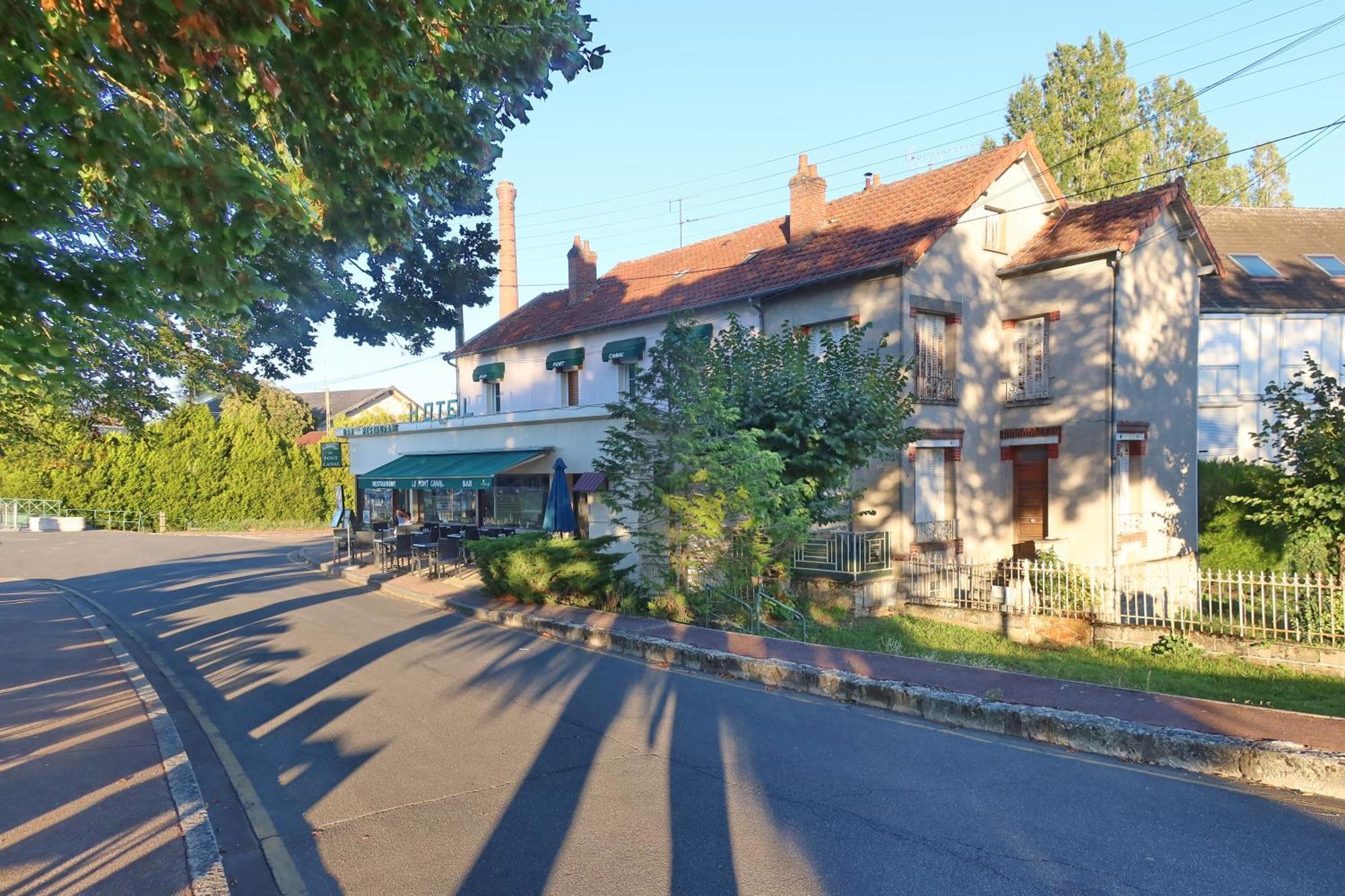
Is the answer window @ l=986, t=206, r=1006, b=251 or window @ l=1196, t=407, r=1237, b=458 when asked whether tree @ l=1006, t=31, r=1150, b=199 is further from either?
window @ l=986, t=206, r=1006, b=251

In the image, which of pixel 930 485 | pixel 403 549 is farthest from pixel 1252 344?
pixel 403 549

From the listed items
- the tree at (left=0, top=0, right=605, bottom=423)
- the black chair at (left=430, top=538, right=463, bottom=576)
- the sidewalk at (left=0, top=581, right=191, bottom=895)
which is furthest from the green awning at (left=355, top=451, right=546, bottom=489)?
the tree at (left=0, top=0, right=605, bottom=423)

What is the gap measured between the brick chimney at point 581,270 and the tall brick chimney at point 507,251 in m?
4.27

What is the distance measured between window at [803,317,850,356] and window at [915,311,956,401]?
4.78 ft

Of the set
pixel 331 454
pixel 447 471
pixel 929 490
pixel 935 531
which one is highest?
pixel 331 454

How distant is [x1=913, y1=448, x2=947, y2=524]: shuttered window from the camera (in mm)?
17078

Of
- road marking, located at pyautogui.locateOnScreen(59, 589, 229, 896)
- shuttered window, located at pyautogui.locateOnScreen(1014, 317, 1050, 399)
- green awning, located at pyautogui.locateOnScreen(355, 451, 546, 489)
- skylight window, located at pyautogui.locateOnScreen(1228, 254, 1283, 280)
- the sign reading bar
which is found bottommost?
road marking, located at pyautogui.locateOnScreen(59, 589, 229, 896)

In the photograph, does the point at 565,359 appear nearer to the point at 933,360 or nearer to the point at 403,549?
the point at 403,549

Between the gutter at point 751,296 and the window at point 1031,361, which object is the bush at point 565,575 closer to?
the gutter at point 751,296

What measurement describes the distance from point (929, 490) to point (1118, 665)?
6.57m

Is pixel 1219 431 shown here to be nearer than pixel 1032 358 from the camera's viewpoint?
No

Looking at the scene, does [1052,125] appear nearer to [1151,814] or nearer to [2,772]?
[1151,814]

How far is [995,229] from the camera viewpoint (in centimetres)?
1900

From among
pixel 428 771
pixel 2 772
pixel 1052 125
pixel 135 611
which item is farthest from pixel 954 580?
pixel 1052 125
